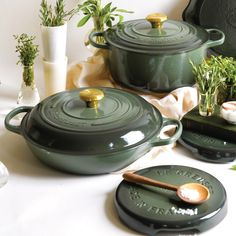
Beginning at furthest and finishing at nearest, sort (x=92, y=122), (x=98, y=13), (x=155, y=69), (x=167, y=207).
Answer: (x=98, y=13)
(x=155, y=69)
(x=92, y=122)
(x=167, y=207)

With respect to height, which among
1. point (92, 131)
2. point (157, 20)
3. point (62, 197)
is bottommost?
point (62, 197)

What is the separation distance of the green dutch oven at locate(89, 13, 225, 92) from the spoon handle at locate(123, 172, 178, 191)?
343mm

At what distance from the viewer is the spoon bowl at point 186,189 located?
1.06 m

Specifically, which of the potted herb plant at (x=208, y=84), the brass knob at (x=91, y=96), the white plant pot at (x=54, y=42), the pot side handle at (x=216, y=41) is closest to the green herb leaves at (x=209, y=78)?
the potted herb plant at (x=208, y=84)

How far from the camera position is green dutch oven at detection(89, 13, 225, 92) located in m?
1.37

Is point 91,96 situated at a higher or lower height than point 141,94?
higher

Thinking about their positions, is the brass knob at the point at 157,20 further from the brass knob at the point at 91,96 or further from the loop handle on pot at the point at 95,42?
the brass knob at the point at 91,96

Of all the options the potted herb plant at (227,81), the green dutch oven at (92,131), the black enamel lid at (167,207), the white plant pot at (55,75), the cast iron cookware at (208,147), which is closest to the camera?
the black enamel lid at (167,207)

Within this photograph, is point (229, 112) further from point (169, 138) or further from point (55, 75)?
point (55, 75)

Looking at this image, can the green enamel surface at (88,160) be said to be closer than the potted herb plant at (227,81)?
Yes

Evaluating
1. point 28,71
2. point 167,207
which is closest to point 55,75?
point 28,71

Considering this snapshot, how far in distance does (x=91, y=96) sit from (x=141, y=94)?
11.0 inches

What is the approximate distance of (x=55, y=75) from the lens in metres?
1.46

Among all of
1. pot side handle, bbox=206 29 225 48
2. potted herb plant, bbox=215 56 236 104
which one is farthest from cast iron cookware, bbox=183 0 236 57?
potted herb plant, bbox=215 56 236 104
